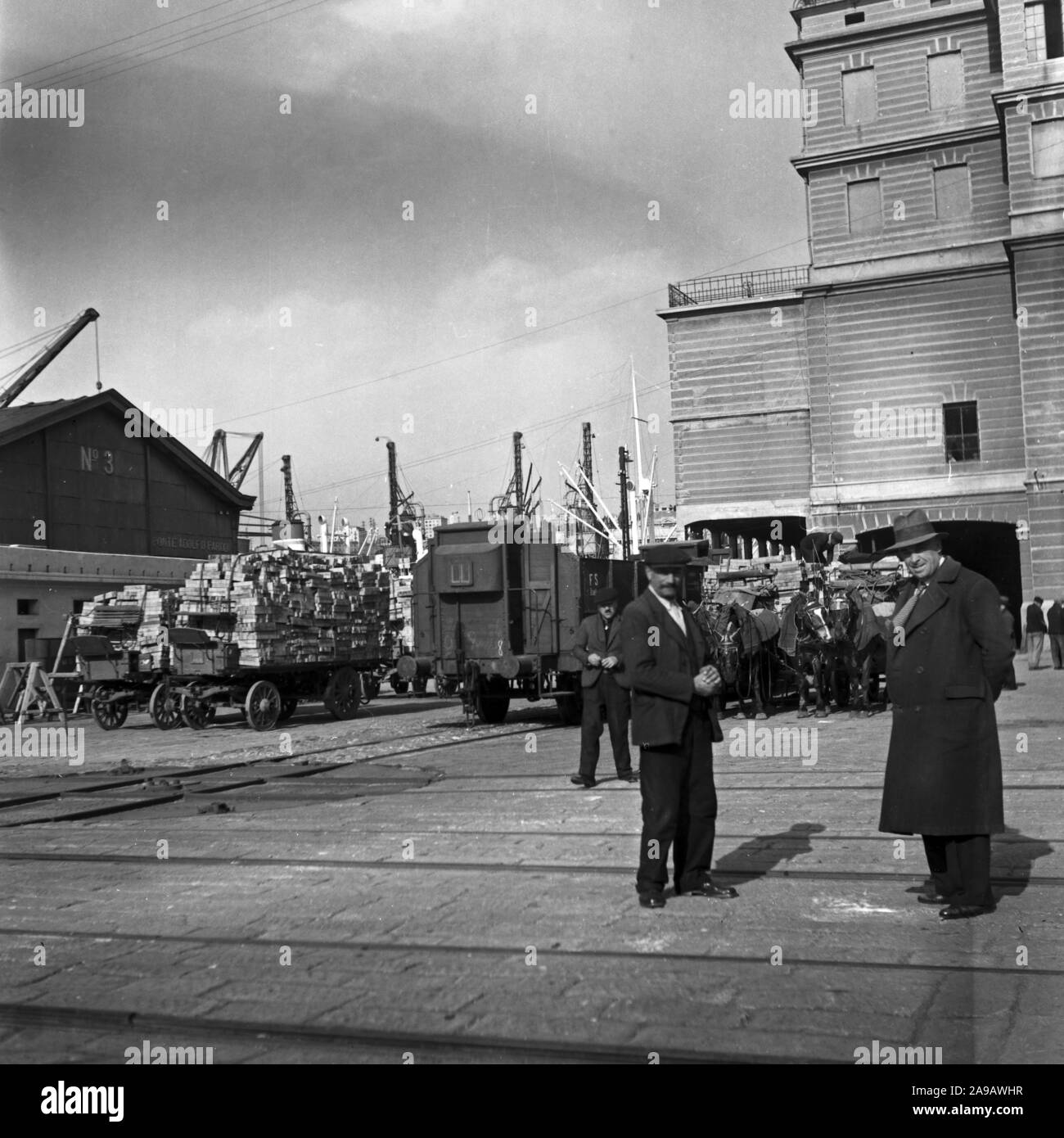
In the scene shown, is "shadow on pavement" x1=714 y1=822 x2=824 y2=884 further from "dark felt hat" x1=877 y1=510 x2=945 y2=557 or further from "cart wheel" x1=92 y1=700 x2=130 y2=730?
"cart wheel" x1=92 y1=700 x2=130 y2=730

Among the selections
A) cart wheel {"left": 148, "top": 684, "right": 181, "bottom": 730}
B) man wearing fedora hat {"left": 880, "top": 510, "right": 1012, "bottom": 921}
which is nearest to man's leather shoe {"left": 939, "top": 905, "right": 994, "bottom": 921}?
man wearing fedora hat {"left": 880, "top": 510, "right": 1012, "bottom": 921}

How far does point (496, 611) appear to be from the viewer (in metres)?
20.9

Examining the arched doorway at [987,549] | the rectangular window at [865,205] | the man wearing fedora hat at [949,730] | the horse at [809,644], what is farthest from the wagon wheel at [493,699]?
the rectangular window at [865,205]

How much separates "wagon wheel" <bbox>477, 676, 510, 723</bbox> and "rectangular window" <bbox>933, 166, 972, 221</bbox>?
961 inches

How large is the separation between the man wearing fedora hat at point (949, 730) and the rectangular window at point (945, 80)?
1435 inches

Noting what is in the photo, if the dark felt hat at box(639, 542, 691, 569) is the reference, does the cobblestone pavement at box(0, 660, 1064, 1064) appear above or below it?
below

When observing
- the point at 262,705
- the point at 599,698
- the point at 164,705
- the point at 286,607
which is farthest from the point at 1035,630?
the point at 599,698

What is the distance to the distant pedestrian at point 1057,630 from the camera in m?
31.1

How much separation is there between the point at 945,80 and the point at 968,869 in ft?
124

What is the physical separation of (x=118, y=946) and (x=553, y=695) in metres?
14.8

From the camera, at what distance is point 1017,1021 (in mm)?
4961

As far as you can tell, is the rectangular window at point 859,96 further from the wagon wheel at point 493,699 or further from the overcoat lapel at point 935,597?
the overcoat lapel at point 935,597

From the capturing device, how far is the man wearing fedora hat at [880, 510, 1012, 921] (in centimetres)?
658
